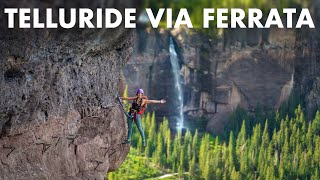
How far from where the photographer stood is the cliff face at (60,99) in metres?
12.2

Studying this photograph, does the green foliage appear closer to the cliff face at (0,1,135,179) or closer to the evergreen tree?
the evergreen tree

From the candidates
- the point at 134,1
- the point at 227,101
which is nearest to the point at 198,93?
the point at 227,101

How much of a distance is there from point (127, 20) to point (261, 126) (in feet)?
211

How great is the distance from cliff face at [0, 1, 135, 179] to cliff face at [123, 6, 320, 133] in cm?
6208

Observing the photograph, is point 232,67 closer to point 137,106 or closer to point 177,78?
point 177,78

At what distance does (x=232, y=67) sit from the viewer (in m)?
79.3

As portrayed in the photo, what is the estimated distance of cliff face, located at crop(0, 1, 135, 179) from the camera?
480 inches

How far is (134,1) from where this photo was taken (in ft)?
46.4

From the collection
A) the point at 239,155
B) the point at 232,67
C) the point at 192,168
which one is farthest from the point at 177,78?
the point at 192,168

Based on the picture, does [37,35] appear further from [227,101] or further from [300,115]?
[227,101]

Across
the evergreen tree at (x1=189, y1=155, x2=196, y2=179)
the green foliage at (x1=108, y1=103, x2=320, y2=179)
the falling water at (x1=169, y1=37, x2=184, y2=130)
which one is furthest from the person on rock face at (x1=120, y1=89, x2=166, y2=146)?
the falling water at (x1=169, y1=37, x2=184, y2=130)

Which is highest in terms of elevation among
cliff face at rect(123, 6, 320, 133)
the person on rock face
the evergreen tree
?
cliff face at rect(123, 6, 320, 133)

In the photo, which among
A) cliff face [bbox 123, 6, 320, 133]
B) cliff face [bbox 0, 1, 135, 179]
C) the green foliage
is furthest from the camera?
cliff face [bbox 123, 6, 320, 133]

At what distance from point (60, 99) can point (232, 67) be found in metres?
66.5
